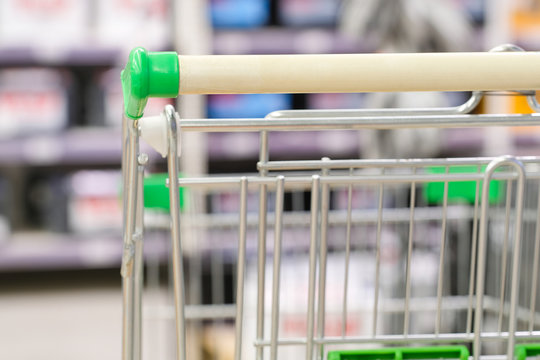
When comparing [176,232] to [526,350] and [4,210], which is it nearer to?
[526,350]

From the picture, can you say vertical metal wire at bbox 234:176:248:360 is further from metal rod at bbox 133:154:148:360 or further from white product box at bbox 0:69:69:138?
white product box at bbox 0:69:69:138

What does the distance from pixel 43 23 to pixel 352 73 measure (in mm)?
2236

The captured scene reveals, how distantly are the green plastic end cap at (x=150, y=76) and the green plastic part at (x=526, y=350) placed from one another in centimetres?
48

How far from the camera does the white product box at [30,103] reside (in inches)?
102

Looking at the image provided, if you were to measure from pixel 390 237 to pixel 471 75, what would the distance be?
1.53m

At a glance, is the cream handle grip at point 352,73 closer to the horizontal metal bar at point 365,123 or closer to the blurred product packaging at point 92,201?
the horizontal metal bar at point 365,123

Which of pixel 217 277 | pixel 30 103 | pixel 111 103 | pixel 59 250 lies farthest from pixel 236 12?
pixel 59 250

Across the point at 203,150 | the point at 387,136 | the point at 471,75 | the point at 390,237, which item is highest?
the point at 203,150

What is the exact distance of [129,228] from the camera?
684mm

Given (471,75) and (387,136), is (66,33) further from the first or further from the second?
(471,75)

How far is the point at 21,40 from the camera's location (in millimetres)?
2570

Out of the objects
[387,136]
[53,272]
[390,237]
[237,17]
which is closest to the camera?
[387,136]

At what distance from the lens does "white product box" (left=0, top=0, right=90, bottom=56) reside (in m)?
2.56

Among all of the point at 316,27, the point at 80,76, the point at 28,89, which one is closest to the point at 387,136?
the point at 316,27
